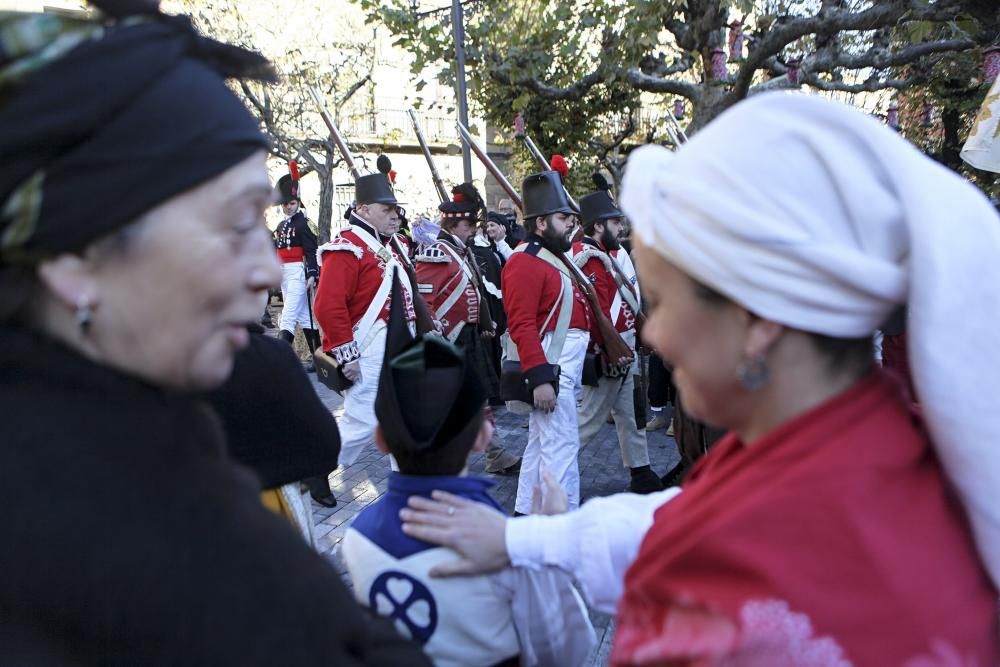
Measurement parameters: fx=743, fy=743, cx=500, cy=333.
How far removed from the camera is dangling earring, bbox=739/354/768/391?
1054 mm

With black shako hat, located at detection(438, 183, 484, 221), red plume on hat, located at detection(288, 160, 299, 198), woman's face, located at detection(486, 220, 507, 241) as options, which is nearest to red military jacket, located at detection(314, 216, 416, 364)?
black shako hat, located at detection(438, 183, 484, 221)

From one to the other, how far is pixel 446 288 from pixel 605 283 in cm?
198

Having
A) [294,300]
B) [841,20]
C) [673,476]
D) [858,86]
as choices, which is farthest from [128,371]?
[858,86]

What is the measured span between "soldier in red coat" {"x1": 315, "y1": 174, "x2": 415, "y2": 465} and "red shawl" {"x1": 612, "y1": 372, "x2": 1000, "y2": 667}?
415 cm

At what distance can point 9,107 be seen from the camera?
2.68 ft

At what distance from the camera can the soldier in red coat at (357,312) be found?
5035 mm

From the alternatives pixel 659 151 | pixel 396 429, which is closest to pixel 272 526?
Answer: pixel 396 429

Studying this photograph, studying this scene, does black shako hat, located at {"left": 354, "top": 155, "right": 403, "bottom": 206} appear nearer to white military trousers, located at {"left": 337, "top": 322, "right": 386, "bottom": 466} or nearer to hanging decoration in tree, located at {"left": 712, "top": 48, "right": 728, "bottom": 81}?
white military trousers, located at {"left": 337, "top": 322, "right": 386, "bottom": 466}

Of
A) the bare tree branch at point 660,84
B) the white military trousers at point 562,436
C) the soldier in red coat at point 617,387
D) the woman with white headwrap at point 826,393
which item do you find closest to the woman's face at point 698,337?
the woman with white headwrap at point 826,393

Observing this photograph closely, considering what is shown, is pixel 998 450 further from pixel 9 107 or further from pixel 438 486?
pixel 9 107

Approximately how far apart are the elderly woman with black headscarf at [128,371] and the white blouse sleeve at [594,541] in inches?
22.1

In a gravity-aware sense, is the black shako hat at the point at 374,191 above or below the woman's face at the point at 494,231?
above

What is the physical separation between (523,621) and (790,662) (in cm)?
75

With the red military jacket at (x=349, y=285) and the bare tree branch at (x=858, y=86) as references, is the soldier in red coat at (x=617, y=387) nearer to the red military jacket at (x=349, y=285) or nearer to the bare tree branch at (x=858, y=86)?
the red military jacket at (x=349, y=285)
